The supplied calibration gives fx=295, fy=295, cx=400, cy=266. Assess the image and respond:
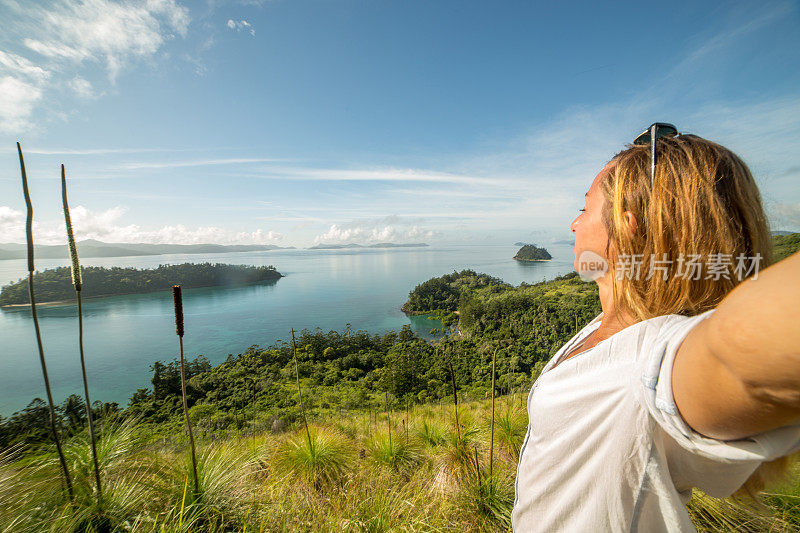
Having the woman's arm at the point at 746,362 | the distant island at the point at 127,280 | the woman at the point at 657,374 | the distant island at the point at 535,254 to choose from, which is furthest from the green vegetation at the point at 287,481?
the distant island at the point at 535,254

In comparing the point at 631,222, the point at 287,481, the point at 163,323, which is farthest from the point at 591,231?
the point at 163,323

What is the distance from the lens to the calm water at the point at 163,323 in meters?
30.7

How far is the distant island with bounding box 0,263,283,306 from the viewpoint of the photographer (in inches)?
1426

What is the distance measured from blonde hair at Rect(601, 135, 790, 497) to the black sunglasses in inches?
0.6

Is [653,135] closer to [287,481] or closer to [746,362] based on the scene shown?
[746,362]

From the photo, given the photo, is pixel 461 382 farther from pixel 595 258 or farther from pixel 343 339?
pixel 595 258

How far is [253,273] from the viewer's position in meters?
76.1

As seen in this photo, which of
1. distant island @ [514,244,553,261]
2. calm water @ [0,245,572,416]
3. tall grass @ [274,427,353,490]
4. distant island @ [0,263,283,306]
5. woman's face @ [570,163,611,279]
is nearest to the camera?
woman's face @ [570,163,611,279]

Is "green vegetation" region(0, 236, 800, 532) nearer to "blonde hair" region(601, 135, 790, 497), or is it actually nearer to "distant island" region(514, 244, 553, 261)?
"blonde hair" region(601, 135, 790, 497)

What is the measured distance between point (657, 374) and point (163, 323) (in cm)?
5940

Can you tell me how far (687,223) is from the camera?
0.67 m

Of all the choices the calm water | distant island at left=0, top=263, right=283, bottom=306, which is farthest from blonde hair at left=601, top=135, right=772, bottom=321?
distant island at left=0, top=263, right=283, bottom=306

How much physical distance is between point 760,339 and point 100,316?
70037mm

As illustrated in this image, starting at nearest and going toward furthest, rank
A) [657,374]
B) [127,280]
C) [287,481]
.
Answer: [657,374]
[287,481]
[127,280]
